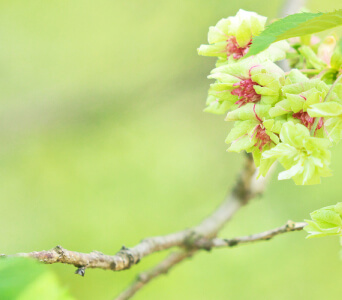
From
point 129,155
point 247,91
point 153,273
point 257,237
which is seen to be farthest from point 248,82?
point 129,155

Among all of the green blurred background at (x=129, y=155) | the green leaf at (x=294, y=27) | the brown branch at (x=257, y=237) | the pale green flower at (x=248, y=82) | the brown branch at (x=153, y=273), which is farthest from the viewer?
the green blurred background at (x=129, y=155)

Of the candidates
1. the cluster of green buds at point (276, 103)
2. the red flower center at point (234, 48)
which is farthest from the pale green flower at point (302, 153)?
the red flower center at point (234, 48)

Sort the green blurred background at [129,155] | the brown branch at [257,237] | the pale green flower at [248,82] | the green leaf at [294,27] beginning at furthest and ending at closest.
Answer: the green blurred background at [129,155] < the brown branch at [257,237] < the pale green flower at [248,82] < the green leaf at [294,27]

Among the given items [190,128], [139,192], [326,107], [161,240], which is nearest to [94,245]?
[139,192]

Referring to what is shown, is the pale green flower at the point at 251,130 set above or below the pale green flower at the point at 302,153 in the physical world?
above

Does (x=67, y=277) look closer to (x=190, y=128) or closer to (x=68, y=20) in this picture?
(x=190, y=128)

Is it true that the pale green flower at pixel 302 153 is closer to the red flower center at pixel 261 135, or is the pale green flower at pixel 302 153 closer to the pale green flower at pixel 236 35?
the red flower center at pixel 261 135

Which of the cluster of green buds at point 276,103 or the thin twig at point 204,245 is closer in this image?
the cluster of green buds at point 276,103
